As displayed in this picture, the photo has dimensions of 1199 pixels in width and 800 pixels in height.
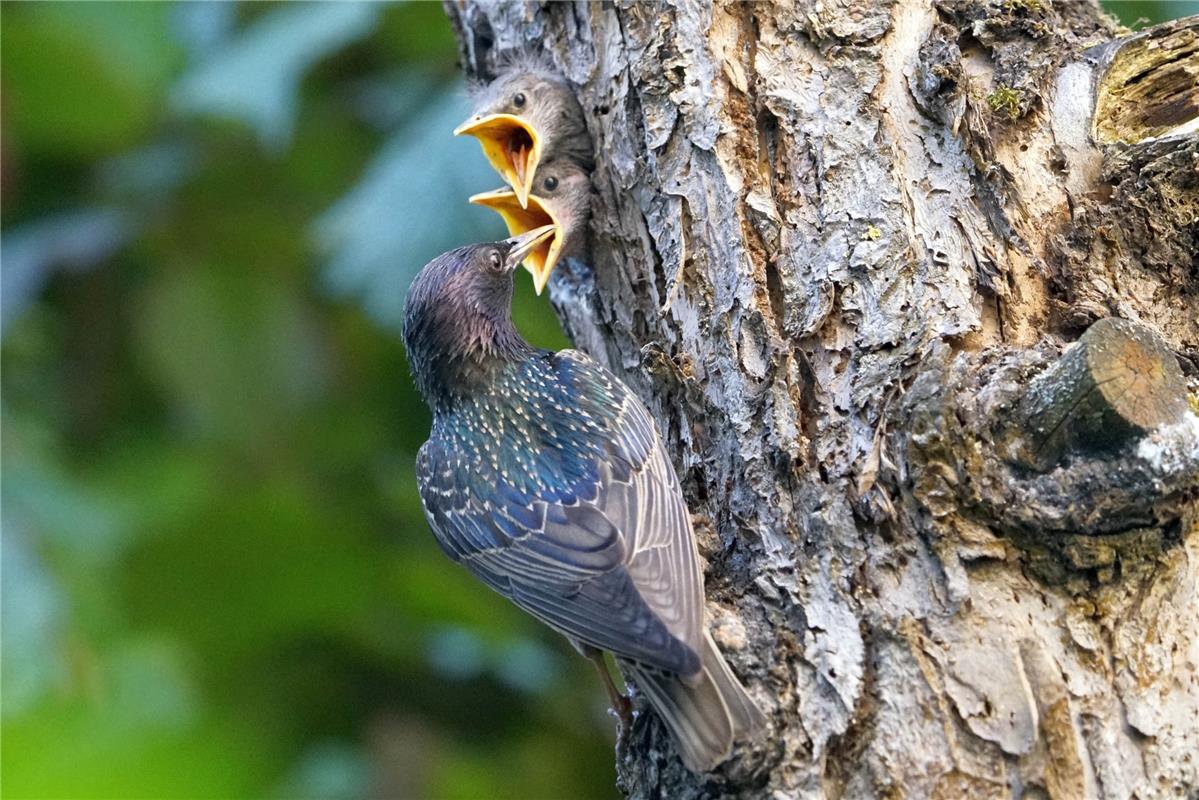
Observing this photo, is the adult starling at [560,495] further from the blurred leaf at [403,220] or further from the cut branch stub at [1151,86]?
the cut branch stub at [1151,86]

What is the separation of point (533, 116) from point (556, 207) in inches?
11.1

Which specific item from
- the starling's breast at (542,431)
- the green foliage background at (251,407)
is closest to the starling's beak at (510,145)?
the green foliage background at (251,407)

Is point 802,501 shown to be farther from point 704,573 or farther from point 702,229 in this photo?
point 702,229

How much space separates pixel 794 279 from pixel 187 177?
91.6 inches

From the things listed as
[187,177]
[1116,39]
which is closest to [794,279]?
[1116,39]

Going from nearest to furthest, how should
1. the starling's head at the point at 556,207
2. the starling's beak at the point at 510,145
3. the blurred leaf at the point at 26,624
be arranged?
the blurred leaf at the point at 26,624, the starling's head at the point at 556,207, the starling's beak at the point at 510,145

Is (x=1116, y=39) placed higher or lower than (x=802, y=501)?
higher

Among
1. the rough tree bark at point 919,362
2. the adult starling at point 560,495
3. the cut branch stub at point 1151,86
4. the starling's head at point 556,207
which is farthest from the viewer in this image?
the starling's head at point 556,207

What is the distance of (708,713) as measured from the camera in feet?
7.07

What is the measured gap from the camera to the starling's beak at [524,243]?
3.48 m

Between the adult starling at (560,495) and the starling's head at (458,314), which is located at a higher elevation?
the starling's head at (458,314)

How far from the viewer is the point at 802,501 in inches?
95.3

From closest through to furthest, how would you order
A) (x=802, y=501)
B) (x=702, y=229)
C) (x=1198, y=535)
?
1. (x=1198, y=535)
2. (x=802, y=501)
3. (x=702, y=229)

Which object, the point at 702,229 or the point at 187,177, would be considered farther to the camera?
the point at 187,177
